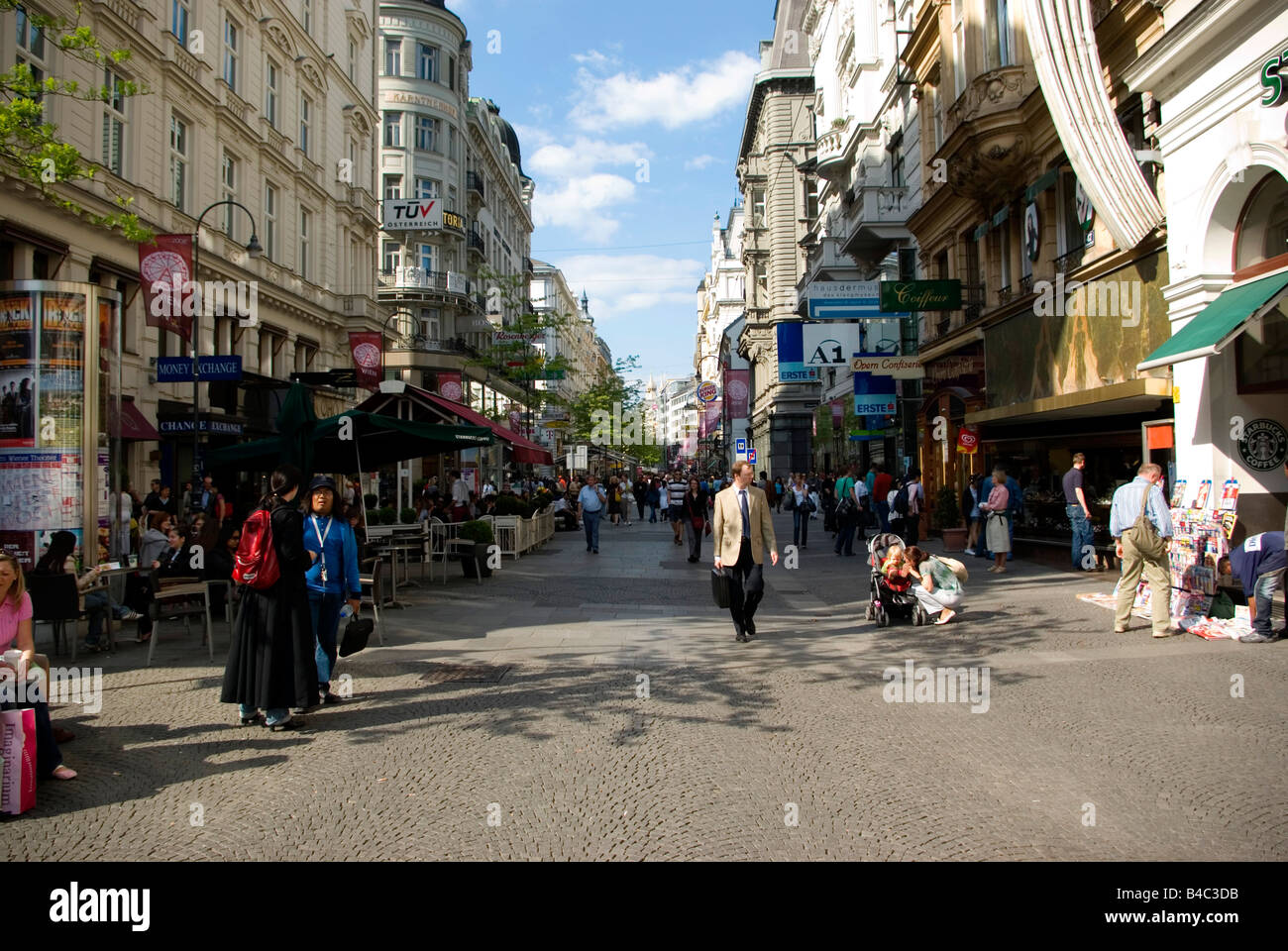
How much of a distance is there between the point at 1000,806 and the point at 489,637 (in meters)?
6.42

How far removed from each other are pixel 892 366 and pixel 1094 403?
396 inches

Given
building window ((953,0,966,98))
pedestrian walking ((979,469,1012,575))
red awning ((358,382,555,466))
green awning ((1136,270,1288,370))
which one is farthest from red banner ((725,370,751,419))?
green awning ((1136,270,1288,370))

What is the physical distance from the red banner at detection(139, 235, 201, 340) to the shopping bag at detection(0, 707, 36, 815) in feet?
41.4

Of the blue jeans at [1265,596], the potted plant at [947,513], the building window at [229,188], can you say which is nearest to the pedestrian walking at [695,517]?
the potted plant at [947,513]

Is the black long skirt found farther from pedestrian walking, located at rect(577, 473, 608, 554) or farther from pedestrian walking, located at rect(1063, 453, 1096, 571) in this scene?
pedestrian walking, located at rect(577, 473, 608, 554)

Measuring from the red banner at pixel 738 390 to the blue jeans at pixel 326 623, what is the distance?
52.6m

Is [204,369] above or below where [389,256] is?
below

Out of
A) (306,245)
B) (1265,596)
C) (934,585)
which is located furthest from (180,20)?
(1265,596)

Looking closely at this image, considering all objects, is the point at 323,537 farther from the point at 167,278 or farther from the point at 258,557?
the point at 167,278

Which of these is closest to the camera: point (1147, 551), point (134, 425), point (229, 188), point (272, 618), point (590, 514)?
point (272, 618)

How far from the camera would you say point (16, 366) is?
9.93m

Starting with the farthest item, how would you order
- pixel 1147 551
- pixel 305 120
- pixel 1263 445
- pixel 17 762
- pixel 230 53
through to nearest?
pixel 305 120
pixel 230 53
pixel 1263 445
pixel 1147 551
pixel 17 762

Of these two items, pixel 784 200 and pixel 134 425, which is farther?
pixel 784 200

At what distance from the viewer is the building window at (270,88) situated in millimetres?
30969
